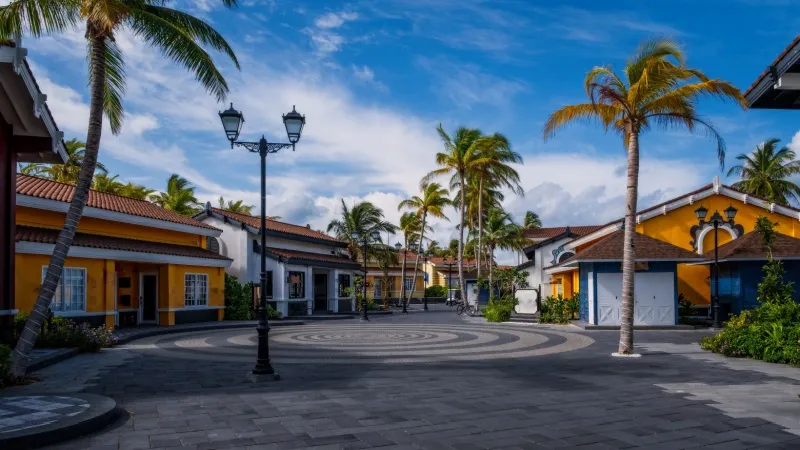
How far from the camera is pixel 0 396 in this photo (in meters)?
9.55

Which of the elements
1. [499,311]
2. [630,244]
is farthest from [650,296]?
[630,244]

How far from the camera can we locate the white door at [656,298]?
24797mm

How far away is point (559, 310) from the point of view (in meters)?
28.3

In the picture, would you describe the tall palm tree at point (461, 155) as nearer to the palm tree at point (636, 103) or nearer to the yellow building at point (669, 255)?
the yellow building at point (669, 255)

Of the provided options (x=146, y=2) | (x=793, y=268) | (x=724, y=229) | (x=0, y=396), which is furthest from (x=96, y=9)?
(x=724, y=229)

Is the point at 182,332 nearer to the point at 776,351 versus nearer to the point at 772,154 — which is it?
the point at 776,351

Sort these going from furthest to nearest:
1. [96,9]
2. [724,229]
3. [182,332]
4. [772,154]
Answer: [772,154]
[724,229]
[182,332]
[96,9]

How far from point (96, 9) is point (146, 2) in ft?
5.63

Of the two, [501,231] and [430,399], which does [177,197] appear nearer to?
[501,231]

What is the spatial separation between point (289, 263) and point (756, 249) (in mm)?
22573

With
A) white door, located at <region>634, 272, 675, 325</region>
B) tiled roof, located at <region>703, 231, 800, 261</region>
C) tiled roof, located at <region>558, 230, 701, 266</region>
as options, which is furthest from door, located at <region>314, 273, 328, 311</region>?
tiled roof, located at <region>703, 231, 800, 261</region>

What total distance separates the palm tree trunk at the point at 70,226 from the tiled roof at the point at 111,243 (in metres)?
8.06

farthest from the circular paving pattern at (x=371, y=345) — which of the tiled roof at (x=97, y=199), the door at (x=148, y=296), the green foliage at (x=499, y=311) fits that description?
the tiled roof at (x=97, y=199)

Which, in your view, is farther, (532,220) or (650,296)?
(532,220)
